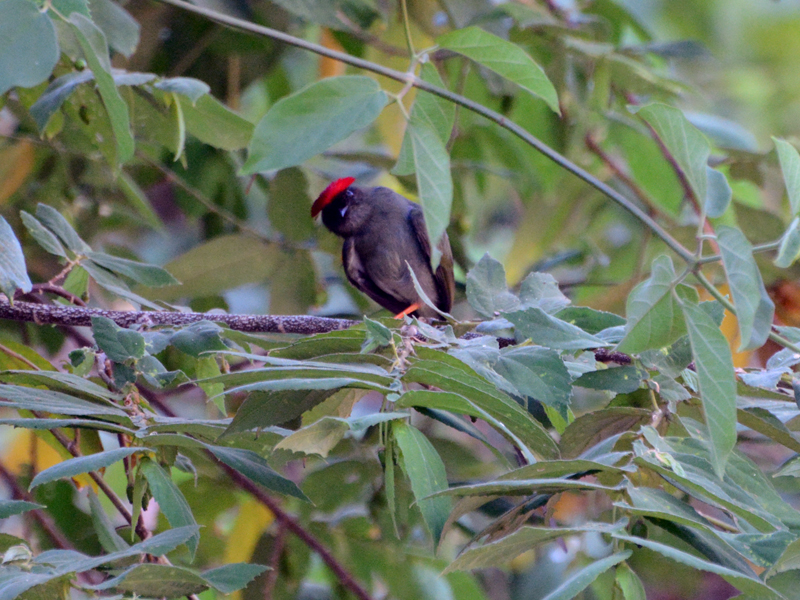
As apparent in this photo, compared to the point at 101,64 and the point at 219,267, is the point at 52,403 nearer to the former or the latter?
the point at 101,64

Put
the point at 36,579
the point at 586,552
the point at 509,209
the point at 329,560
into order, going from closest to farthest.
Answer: the point at 36,579 → the point at 329,560 → the point at 586,552 → the point at 509,209

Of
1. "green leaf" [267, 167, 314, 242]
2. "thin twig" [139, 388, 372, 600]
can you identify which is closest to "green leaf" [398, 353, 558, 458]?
"thin twig" [139, 388, 372, 600]

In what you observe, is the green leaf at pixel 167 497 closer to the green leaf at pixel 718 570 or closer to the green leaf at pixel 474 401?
the green leaf at pixel 474 401

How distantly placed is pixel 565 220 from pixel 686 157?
2369mm

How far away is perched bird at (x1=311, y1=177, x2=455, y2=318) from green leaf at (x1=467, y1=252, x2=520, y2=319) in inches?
66.7

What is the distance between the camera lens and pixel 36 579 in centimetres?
94

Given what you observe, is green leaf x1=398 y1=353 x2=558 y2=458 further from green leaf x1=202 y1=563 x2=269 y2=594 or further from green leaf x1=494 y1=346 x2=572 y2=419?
green leaf x1=202 y1=563 x2=269 y2=594

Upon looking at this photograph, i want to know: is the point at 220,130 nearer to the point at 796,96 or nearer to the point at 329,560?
the point at 329,560

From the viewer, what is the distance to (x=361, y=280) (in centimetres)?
317

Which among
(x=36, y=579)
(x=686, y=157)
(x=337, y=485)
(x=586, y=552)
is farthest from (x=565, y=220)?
(x=36, y=579)

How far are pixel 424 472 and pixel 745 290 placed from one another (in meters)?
0.45

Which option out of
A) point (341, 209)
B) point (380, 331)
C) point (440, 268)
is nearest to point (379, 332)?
point (380, 331)

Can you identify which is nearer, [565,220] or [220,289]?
[220,289]

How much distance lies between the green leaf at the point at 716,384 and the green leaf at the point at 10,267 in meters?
1.03
